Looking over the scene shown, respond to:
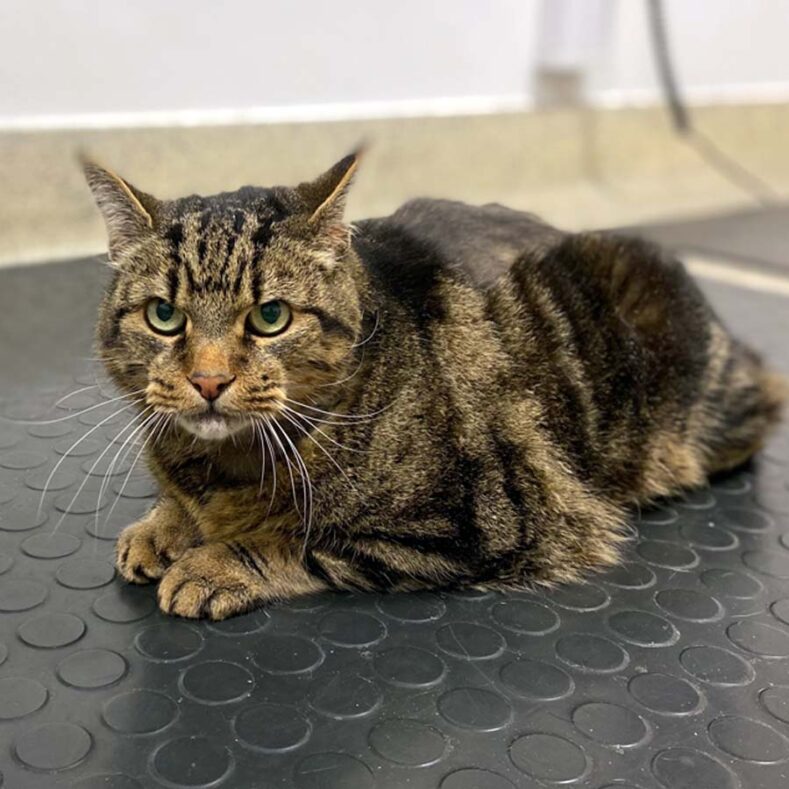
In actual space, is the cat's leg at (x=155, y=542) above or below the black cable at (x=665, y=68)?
below

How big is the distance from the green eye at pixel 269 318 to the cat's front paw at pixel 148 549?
28 centimetres

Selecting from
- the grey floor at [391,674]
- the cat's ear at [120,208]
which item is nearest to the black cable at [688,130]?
the grey floor at [391,674]

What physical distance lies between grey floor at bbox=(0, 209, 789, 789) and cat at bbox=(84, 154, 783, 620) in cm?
6

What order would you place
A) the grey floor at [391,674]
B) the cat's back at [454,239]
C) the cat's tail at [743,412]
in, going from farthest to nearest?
1. the cat's tail at [743,412]
2. the cat's back at [454,239]
3. the grey floor at [391,674]

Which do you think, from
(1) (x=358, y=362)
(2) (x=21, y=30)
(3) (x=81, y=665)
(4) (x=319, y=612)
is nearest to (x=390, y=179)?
(2) (x=21, y=30)

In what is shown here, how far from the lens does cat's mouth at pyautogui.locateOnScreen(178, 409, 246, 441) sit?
3.21 ft

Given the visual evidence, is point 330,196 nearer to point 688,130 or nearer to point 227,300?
point 227,300

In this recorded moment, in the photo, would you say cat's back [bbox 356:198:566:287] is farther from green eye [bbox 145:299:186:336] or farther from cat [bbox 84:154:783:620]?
green eye [bbox 145:299:186:336]

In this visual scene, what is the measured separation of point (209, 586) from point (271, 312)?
11.9 inches

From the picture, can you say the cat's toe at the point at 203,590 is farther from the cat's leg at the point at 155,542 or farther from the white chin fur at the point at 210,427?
the white chin fur at the point at 210,427

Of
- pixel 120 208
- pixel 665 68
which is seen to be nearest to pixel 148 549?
pixel 120 208

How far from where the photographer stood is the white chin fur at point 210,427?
3.22ft

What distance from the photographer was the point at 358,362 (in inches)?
43.7

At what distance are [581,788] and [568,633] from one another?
9.4 inches
